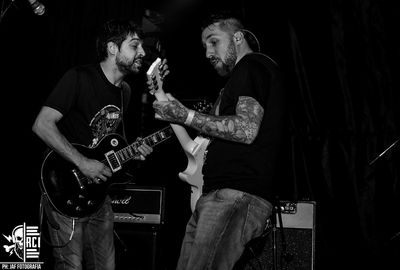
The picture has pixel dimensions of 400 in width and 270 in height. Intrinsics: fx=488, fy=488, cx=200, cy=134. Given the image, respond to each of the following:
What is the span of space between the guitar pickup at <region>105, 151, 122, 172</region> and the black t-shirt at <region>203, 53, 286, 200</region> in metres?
1.02

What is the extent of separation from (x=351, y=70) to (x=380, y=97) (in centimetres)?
32

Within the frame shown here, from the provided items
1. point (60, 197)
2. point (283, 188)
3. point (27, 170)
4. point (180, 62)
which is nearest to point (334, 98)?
point (283, 188)

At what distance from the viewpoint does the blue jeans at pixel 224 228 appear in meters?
2.13

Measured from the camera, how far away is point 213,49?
253 cm

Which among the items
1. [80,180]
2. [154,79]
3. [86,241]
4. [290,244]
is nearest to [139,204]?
[86,241]

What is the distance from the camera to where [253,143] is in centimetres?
225

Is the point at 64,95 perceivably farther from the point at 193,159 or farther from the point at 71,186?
the point at 193,159

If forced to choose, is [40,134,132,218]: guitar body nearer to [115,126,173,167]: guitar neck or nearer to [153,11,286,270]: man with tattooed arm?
[115,126,173,167]: guitar neck

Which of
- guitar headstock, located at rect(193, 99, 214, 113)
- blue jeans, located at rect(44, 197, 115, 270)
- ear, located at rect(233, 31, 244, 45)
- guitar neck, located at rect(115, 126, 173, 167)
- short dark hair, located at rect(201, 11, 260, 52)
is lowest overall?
blue jeans, located at rect(44, 197, 115, 270)

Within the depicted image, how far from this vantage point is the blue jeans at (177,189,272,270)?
2.13 meters

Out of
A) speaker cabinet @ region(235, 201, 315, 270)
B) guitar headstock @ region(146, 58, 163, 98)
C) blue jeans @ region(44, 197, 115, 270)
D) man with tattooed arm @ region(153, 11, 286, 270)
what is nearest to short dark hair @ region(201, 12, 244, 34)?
man with tattooed arm @ region(153, 11, 286, 270)

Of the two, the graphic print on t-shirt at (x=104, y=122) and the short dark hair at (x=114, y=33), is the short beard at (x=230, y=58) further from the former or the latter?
the short dark hair at (x=114, y=33)

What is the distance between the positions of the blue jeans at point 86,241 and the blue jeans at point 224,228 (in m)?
0.97

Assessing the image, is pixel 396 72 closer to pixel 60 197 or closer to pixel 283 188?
pixel 283 188
